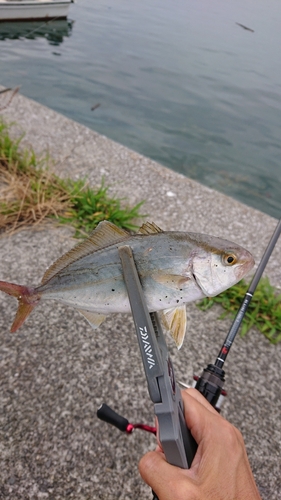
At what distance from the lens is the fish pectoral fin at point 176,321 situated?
53.6 inches

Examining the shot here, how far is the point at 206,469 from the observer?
52.8 inches

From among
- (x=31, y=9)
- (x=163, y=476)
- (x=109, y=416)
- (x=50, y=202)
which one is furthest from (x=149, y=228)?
(x=31, y=9)

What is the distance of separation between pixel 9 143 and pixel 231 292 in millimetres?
3043

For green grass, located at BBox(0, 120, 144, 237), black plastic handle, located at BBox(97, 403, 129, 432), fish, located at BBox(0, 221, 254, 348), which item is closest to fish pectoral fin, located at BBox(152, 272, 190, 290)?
fish, located at BBox(0, 221, 254, 348)

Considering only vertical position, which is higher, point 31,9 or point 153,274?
point 153,274

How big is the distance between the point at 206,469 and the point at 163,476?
0.15m

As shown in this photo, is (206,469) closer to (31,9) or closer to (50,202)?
(50,202)

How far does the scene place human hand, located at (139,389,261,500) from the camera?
50.7 inches

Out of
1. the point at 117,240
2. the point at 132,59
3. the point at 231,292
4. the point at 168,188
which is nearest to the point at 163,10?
the point at 132,59

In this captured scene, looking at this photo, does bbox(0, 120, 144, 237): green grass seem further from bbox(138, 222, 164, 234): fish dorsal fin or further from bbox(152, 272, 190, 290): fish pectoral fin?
bbox(152, 272, 190, 290): fish pectoral fin

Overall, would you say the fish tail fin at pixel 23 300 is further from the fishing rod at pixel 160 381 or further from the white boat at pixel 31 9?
the white boat at pixel 31 9

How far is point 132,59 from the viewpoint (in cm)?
1464

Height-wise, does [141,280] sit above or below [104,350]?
above

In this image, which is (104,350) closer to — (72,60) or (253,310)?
(253,310)
